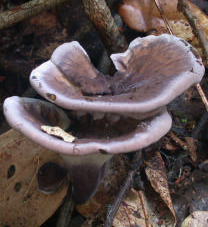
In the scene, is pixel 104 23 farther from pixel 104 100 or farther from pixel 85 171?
pixel 85 171

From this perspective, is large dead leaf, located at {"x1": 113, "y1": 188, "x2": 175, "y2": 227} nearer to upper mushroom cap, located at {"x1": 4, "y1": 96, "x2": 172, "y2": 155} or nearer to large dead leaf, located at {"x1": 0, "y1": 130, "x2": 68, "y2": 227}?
large dead leaf, located at {"x1": 0, "y1": 130, "x2": 68, "y2": 227}

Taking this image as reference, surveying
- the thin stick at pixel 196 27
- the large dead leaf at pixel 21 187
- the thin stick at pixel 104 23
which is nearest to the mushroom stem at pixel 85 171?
the large dead leaf at pixel 21 187

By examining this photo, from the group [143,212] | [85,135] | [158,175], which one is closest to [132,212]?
[143,212]

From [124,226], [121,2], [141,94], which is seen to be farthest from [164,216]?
[121,2]

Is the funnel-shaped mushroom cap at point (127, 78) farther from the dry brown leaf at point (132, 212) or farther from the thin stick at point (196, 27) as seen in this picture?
the dry brown leaf at point (132, 212)

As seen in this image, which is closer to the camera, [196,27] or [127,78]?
[127,78]

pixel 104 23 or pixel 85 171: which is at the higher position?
pixel 104 23

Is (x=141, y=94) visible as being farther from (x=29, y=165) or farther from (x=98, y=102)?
(x=29, y=165)
